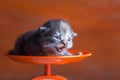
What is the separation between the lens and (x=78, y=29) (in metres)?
1.67

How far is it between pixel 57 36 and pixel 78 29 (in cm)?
65

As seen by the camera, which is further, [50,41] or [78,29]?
[78,29]

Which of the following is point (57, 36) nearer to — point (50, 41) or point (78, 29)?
point (50, 41)

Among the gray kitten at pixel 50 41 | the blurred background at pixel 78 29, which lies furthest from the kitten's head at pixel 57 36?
the blurred background at pixel 78 29

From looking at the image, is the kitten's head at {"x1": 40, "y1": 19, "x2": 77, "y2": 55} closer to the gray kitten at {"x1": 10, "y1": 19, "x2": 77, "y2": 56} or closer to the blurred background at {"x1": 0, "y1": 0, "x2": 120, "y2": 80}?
the gray kitten at {"x1": 10, "y1": 19, "x2": 77, "y2": 56}

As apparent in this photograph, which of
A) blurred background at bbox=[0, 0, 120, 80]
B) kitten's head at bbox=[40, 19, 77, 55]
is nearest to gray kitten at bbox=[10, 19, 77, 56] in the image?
kitten's head at bbox=[40, 19, 77, 55]

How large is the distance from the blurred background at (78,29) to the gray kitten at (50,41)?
522 millimetres

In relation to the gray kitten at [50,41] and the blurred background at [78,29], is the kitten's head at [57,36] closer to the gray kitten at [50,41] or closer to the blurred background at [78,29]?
the gray kitten at [50,41]

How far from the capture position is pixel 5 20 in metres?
1.67

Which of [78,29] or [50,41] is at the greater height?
[78,29]

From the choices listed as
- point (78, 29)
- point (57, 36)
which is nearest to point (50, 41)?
point (57, 36)

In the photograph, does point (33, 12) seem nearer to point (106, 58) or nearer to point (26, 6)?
point (26, 6)

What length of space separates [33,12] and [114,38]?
499mm

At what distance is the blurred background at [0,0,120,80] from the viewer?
166cm
